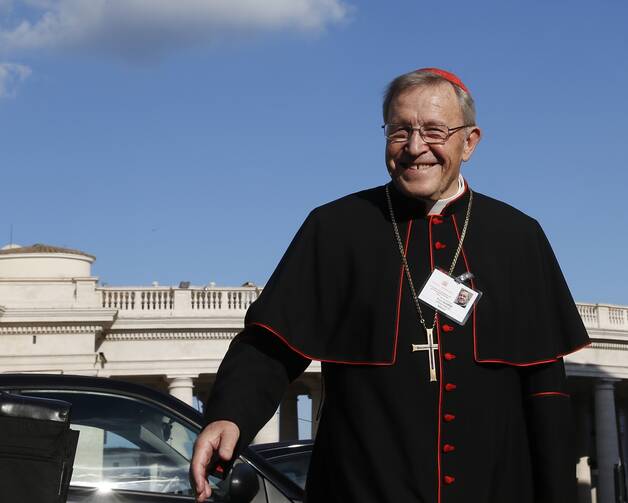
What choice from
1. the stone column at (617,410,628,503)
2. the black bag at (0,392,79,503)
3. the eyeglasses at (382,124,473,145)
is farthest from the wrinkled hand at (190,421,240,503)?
the stone column at (617,410,628,503)

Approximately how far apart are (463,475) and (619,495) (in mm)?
25412

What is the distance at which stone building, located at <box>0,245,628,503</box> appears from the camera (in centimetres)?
4325

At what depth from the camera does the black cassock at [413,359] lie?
4051 mm

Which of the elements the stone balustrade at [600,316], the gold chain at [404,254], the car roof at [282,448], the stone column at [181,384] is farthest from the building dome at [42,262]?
the gold chain at [404,254]

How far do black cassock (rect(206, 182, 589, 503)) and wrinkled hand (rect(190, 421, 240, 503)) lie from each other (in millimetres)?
49

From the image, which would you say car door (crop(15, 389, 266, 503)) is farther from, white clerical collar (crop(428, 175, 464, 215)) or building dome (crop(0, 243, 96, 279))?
building dome (crop(0, 243, 96, 279))

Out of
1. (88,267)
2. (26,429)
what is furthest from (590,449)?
(26,429)

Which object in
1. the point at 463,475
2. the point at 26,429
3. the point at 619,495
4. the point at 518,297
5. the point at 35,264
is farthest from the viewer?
the point at 35,264

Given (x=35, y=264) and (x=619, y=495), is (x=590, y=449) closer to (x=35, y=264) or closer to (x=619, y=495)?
(x=35, y=264)

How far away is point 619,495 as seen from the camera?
2847 cm

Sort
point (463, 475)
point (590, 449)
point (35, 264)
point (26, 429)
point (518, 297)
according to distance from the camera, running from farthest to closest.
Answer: point (590, 449) < point (35, 264) < point (26, 429) < point (518, 297) < point (463, 475)

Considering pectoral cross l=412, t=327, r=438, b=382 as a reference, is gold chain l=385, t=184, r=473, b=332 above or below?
above

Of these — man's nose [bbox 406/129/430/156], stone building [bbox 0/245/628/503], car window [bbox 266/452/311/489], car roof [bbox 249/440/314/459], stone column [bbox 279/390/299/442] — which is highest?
stone building [bbox 0/245/628/503]

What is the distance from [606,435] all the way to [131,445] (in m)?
49.8
